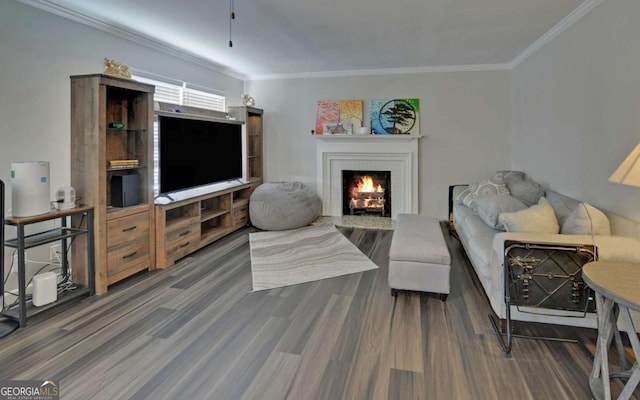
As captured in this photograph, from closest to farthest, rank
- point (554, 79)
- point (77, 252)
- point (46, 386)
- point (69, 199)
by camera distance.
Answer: point (46, 386) → point (69, 199) → point (77, 252) → point (554, 79)

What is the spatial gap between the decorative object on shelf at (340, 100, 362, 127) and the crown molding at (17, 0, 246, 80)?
77.6 inches

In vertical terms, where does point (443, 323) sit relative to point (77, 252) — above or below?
below

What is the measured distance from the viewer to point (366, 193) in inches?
252

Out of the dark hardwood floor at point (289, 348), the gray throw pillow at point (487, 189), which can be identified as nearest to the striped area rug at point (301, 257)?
the dark hardwood floor at point (289, 348)

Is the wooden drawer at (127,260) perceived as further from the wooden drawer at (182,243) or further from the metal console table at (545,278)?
the metal console table at (545,278)

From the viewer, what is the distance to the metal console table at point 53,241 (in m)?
2.53

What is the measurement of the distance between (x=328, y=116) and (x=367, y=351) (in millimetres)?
4588

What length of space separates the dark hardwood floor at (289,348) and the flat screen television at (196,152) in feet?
4.82

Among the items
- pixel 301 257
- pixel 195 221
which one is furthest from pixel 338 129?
pixel 195 221

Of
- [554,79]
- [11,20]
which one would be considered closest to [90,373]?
[11,20]

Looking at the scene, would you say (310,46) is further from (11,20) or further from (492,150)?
(492,150)

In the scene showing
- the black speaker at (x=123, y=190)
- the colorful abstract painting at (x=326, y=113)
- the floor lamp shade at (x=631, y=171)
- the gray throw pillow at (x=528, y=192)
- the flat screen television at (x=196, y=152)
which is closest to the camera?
the floor lamp shade at (x=631, y=171)

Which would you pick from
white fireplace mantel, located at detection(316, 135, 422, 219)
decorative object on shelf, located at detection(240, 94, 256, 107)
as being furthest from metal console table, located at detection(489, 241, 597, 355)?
decorative object on shelf, located at detection(240, 94, 256, 107)

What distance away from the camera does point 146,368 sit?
6.82ft
